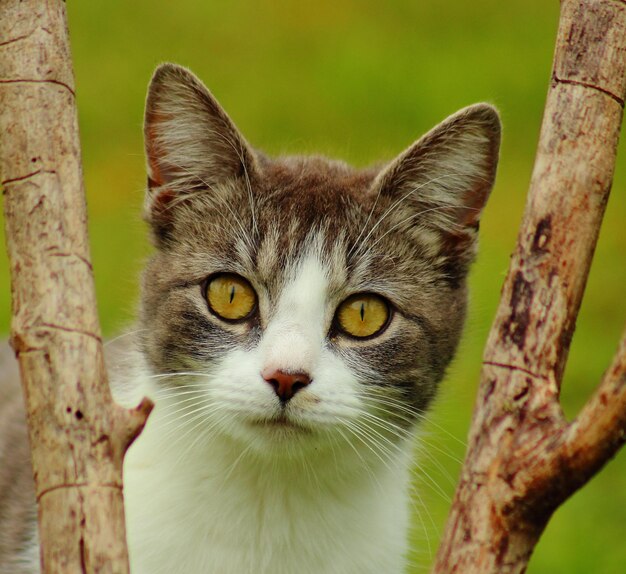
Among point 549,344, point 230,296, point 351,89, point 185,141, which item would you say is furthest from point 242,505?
point 351,89

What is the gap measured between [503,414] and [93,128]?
6.58m

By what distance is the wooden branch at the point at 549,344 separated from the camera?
1.94 m

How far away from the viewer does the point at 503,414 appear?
2051 millimetres

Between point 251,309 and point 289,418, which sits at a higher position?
point 251,309

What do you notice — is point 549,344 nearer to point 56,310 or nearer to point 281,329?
point 281,329

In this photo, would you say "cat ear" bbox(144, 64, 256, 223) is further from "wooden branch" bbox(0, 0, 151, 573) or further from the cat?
"wooden branch" bbox(0, 0, 151, 573)

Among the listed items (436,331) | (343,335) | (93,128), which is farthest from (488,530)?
(93,128)

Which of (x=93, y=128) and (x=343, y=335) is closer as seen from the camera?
(x=343, y=335)

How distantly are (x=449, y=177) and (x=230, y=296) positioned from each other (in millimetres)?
733

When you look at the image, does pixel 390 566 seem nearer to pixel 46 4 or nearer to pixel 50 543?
pixel 50 543

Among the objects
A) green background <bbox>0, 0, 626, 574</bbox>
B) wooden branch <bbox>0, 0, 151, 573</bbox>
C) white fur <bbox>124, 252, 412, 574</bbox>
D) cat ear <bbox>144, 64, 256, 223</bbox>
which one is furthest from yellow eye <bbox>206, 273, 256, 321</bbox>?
green background <bbox>0, 0, 626, 574</bbox>

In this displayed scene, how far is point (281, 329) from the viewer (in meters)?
2.67

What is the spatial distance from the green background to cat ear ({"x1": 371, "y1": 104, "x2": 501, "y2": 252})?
2.13 m

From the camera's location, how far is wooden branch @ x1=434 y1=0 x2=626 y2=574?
194 cm
